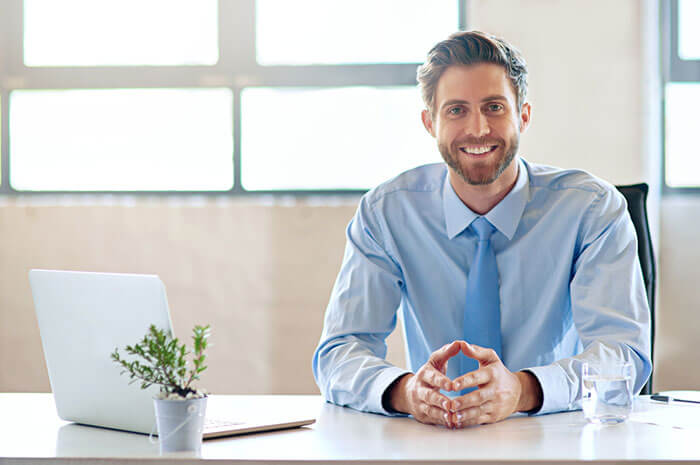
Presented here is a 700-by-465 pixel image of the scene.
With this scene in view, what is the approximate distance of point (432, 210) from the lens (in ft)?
5.98

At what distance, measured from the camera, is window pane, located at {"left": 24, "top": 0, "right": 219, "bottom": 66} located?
329 cm

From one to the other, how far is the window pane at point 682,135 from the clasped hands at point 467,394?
6.84 feet

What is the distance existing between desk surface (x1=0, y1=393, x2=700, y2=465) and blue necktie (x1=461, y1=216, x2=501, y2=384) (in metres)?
0.30

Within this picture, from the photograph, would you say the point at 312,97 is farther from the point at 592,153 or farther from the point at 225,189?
the point at 592,153

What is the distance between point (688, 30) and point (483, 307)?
2.10 meters

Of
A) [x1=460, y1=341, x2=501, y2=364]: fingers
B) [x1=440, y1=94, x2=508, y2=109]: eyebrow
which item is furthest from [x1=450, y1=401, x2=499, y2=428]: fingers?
[x1=440, y1=94, x2=508, y2=109]: eyebrow

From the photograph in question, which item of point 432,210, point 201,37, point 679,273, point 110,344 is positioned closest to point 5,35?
point 201,37

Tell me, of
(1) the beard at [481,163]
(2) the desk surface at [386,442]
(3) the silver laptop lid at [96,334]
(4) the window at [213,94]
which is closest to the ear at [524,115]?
(1) the beard at [481,163]

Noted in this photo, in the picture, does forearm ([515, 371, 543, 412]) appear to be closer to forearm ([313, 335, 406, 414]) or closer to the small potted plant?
forearm ([313, 335, 406, 414])

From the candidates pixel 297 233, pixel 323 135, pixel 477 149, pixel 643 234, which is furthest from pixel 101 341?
pixel 323 135

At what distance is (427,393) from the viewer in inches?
50.6

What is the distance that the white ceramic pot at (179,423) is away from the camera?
3.46 feet

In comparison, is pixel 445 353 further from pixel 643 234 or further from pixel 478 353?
pixel 643 234

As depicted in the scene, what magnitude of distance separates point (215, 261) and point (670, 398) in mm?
2043
